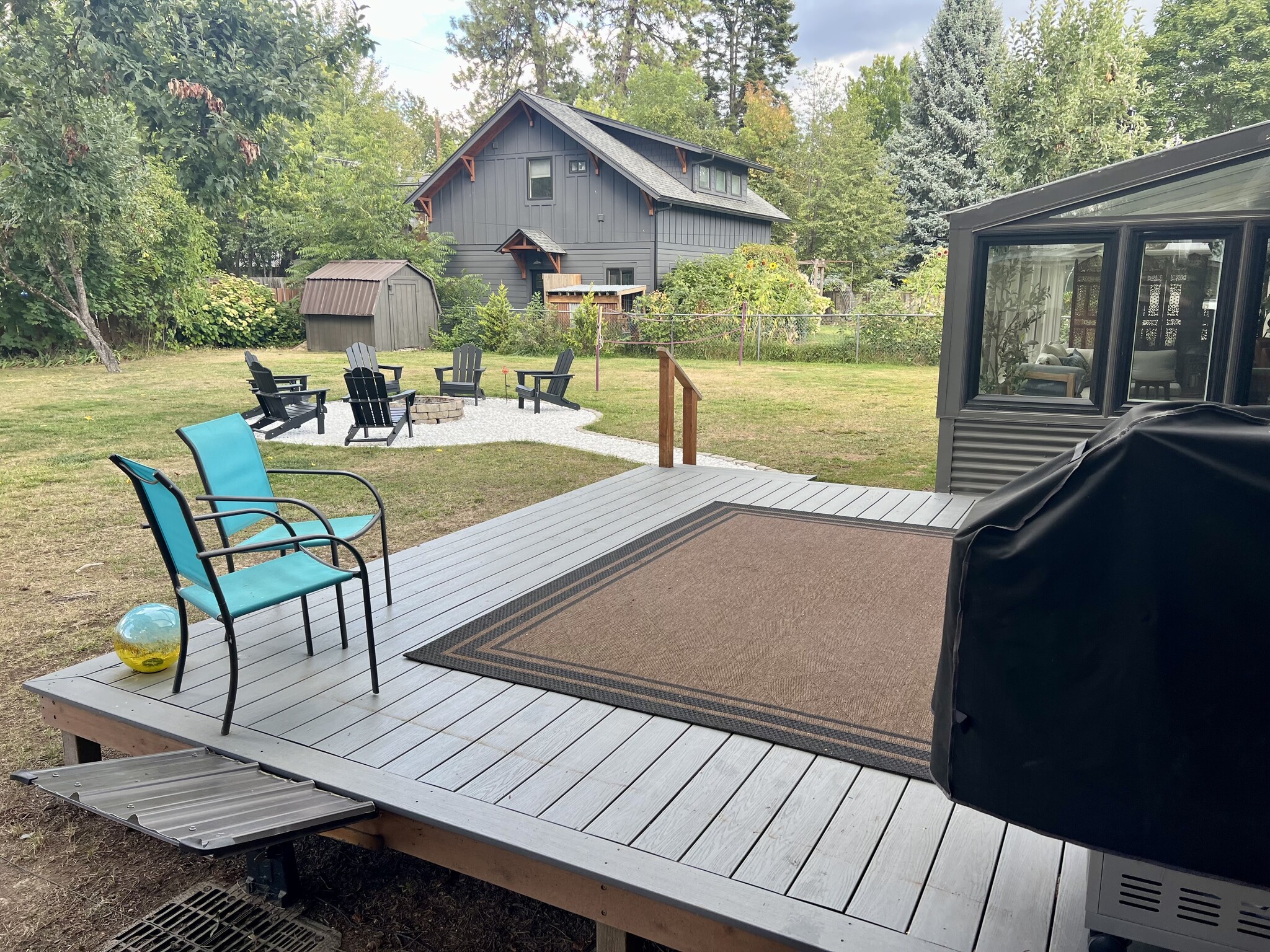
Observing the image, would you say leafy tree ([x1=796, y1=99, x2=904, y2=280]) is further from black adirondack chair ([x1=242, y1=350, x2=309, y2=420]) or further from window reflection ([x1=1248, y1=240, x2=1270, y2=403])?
window reflection ([x1=1248, y1=240, x2=1270, y2=403])

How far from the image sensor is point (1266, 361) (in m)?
5.60

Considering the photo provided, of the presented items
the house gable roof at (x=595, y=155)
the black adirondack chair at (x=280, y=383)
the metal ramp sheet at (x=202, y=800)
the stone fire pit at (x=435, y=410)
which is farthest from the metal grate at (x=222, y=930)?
the house gable roof at (x=595, y=155)

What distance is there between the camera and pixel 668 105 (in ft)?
112

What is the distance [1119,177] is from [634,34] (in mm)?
36277

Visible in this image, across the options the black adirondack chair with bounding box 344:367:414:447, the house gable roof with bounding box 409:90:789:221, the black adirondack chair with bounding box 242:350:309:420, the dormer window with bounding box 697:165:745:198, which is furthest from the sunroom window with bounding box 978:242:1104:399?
the dormer window with bounding box 697:165:745:198

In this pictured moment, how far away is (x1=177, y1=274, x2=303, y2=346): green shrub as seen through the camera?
1984 cm

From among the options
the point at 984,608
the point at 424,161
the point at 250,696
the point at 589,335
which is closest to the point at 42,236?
the point at 589,335

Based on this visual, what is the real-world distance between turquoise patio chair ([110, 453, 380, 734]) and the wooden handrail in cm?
403

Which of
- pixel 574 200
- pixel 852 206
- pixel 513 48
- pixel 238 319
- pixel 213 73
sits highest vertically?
pixel 513 48

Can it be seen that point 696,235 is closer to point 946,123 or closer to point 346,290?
point 346,290

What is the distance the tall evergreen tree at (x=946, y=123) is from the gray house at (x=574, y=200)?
6864mm

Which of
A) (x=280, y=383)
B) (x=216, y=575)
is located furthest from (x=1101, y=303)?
(x=280, y=383)

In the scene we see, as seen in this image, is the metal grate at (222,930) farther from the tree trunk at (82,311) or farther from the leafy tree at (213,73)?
the tree trunk at (82,311)

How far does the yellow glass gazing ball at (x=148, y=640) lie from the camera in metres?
3.29
